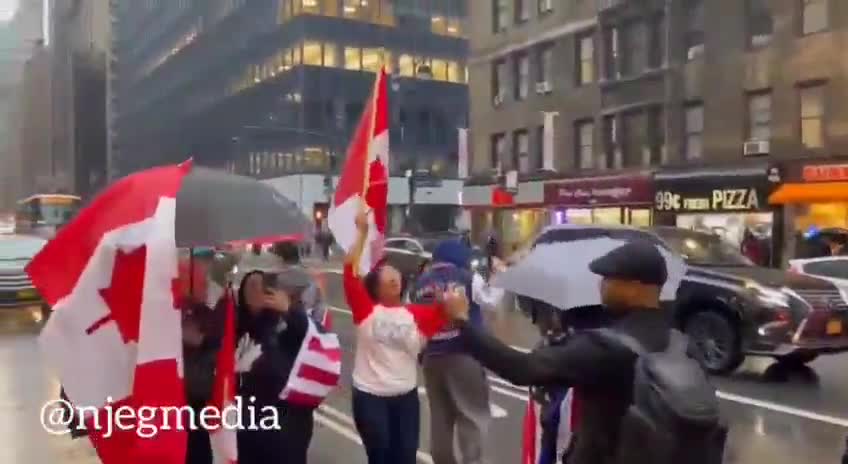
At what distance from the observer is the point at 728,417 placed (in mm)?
6363

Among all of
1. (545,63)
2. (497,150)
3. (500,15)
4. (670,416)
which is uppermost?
(500,15)

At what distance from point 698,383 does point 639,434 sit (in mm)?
232

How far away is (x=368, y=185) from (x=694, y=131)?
2688 cm

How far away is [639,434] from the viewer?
2.80 m

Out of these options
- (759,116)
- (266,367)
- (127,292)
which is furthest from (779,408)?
(759,116)

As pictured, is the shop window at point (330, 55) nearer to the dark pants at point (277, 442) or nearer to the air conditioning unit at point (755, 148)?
the air conditioning unit at point (755, 148)

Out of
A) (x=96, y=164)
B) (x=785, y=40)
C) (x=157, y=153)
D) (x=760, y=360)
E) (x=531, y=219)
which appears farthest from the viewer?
(x=96, y=164)

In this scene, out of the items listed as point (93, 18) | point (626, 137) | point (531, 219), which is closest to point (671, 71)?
point (626, 137)

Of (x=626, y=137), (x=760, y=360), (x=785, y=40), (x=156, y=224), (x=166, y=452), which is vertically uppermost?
(x=785, y=40)

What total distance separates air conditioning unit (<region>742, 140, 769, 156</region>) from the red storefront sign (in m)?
3.80

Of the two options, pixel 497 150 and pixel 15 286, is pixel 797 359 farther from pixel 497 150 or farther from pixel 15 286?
pixel 497 150

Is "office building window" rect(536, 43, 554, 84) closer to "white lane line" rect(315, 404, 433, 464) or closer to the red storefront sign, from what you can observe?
the red storefront sign

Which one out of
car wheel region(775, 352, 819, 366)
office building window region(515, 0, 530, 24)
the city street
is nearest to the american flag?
the city street

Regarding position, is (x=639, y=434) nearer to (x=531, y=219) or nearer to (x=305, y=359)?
(x=305, y=359)
